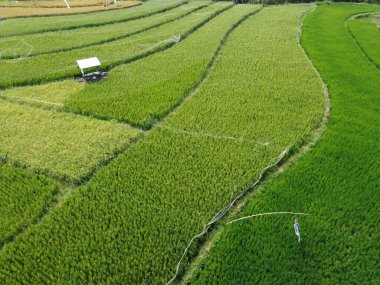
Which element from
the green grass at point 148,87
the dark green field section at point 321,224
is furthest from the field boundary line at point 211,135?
→ the dark green field section at point 321,224

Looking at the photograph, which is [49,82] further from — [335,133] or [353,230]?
[353,230]

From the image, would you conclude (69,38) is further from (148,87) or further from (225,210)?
(225,210)

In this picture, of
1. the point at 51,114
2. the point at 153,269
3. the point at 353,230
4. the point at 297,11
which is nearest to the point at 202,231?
the point at 153,269

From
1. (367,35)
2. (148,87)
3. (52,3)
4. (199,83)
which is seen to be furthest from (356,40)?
(52,3)

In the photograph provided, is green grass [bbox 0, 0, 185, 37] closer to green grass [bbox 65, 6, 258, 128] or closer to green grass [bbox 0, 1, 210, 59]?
green grass [bbox 0, 1, 210, 59]

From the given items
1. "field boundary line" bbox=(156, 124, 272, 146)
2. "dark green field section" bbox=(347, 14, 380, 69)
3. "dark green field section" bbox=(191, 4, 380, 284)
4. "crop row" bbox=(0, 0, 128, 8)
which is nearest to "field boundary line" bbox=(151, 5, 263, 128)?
"field boundary line" bbox=(156, 124, 272, 146)

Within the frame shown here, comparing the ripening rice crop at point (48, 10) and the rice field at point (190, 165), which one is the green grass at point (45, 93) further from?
the ripening rice crop at point (48, 10)
